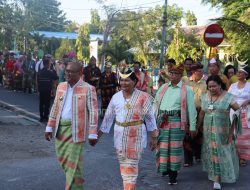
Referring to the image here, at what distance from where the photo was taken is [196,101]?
8.25 m

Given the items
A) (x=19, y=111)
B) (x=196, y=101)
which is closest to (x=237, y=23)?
(x=19, y=111)

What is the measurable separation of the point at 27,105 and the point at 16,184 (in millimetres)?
10791

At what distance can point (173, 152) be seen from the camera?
7047mm

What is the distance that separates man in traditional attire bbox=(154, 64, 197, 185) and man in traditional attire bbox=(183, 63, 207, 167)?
1.03m

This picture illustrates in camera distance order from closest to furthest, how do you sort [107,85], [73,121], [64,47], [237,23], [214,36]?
[73,121] < [214,36] < [107,85] < [237,23] < [64,47]

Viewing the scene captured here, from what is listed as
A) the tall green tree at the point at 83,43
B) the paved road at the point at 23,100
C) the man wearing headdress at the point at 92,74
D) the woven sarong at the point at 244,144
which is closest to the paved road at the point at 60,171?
the woven sarong at the point at 244,144

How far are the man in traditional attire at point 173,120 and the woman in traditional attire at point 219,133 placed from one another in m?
0.25

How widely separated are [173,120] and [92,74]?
794cm

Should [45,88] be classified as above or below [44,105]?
above

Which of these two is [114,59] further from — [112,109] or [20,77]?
[112,109]

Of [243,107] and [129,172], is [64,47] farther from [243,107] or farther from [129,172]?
[129,172]

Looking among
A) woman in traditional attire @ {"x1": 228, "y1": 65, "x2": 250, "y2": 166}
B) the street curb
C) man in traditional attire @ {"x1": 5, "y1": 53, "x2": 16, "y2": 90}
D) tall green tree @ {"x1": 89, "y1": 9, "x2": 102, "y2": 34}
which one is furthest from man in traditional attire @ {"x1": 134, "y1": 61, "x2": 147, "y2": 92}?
tall green tree @ {"x1": 89, "y1": 9, "x2": 102, "y2": 34}

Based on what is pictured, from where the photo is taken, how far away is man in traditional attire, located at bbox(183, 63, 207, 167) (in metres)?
8.13

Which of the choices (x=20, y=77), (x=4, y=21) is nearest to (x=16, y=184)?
(x=4, y=21)
